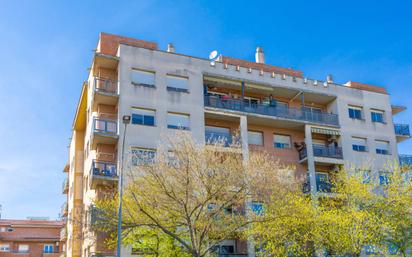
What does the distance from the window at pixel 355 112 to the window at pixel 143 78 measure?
17377mm

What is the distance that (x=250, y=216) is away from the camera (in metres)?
28.9

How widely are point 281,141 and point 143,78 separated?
12365 millimetres

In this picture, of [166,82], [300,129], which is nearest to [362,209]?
[300,129]

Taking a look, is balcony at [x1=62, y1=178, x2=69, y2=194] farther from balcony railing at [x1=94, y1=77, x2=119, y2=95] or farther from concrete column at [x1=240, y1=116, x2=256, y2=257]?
concrete column at [x1=240, y1=116, x2=256, y2=257]

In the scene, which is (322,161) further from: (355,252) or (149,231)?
(149,231)

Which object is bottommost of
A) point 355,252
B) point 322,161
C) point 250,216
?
point 355,252

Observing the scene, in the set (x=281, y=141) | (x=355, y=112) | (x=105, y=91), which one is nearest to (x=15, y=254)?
(x=105, y=91)

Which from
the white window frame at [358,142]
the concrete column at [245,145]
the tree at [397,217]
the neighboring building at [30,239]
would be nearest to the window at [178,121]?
the concrete column at [245,145]

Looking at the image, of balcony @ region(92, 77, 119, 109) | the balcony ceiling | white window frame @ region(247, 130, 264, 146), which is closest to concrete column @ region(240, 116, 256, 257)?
white window frame @ region(247, 130, 264, 146)

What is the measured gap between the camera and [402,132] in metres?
45.3

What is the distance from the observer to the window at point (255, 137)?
131 ft

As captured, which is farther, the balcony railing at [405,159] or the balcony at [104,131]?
the balcony railing at [405,159]

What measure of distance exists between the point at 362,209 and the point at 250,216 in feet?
29.6

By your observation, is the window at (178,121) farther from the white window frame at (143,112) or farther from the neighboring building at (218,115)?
the white window frame at (143,112)
